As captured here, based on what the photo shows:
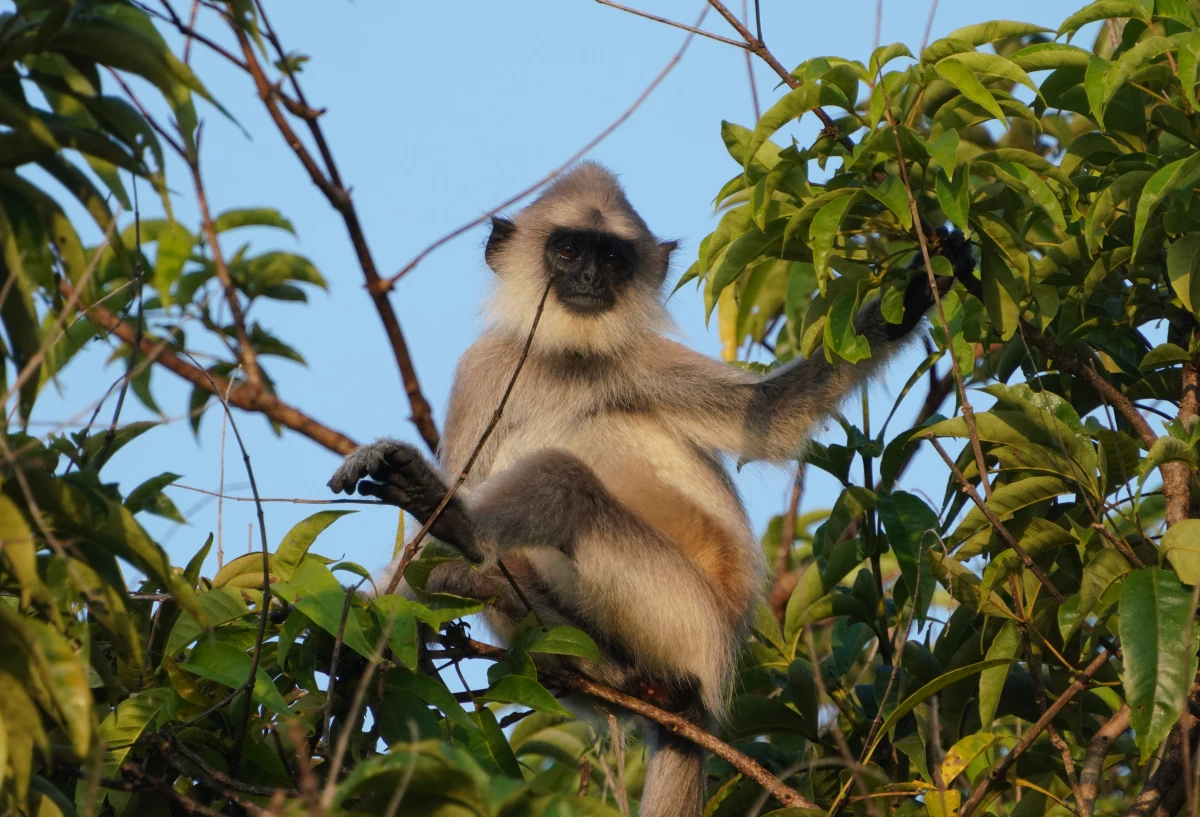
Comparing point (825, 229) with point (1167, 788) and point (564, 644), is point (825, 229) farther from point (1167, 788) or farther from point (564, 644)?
point (1167, 788)

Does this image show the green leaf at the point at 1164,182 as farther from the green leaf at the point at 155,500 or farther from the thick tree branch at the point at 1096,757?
the green leaf at the point at 155,500

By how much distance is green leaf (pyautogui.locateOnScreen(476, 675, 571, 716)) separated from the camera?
2.87m

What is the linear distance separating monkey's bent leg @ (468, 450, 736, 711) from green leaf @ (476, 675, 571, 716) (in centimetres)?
95

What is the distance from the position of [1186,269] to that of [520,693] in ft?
6.01

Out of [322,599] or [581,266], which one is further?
[581,266]

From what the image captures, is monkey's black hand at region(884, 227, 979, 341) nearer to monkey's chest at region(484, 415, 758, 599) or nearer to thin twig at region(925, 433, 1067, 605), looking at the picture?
thin twig at region(925, 433, 1067, 605)

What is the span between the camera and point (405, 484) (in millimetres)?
3555

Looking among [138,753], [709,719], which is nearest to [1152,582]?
[709,719]

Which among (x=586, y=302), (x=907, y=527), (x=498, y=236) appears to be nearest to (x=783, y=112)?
(x=907, y=527)

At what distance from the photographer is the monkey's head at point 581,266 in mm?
4777

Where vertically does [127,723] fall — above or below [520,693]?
below

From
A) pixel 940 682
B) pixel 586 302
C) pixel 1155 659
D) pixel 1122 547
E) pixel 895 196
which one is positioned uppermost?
pixel 895 196

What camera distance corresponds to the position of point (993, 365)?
3869 mm

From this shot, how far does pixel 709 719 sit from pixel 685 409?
112 centimetres
